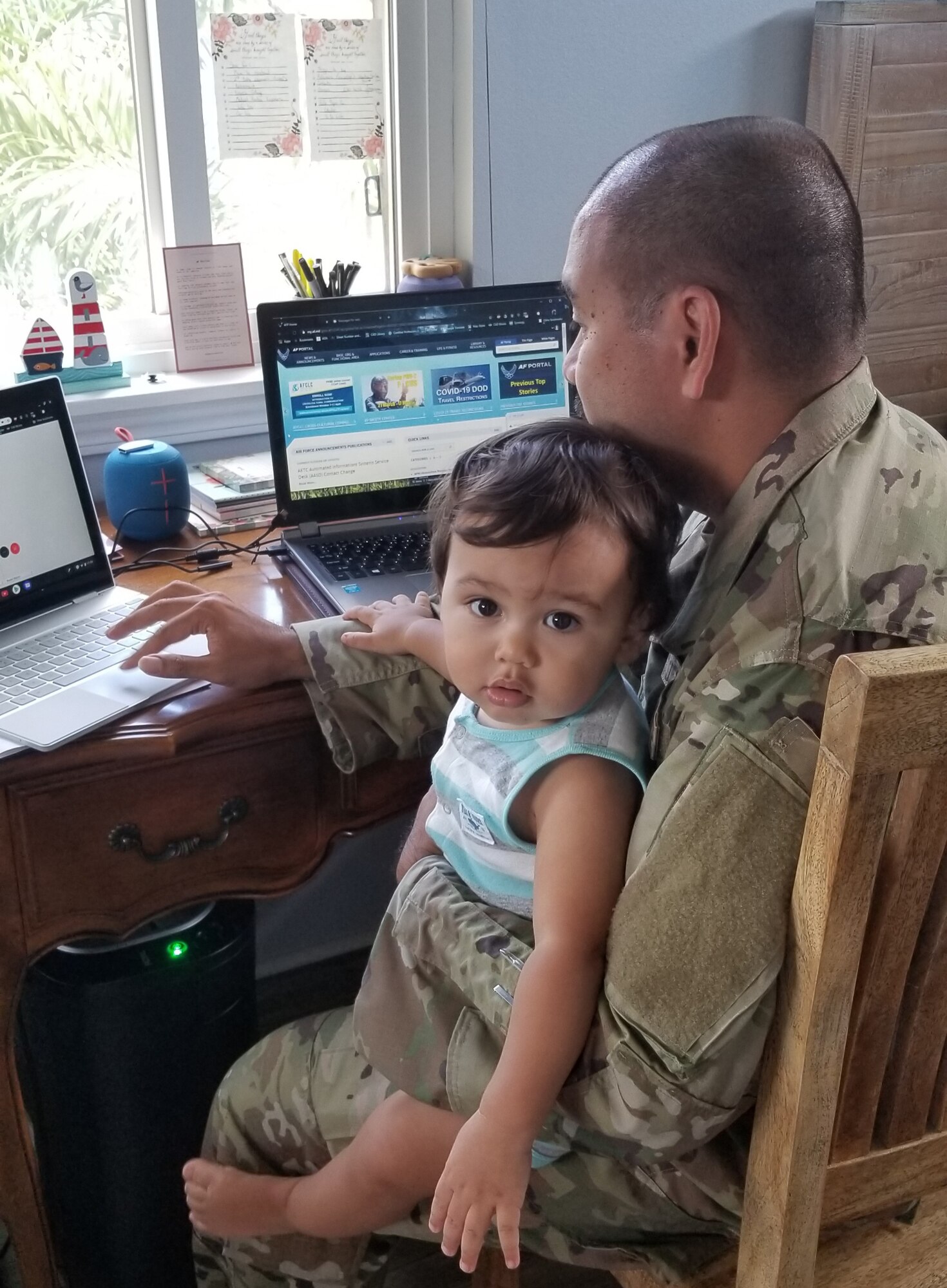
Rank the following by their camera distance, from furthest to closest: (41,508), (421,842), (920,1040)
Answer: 1. (41,508)
2. (421,842)
3. (920,1040)

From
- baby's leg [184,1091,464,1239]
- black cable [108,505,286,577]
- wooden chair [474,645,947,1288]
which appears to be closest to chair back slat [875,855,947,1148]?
wooden chair [474,645,947,1288]

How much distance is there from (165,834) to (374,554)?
18.2 inches

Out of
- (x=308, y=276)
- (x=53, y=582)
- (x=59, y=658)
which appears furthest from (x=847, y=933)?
(x=308, y=276)

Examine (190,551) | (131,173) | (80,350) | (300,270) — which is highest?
(131,173)

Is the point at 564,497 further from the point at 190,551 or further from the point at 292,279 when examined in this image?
the point at 292,279

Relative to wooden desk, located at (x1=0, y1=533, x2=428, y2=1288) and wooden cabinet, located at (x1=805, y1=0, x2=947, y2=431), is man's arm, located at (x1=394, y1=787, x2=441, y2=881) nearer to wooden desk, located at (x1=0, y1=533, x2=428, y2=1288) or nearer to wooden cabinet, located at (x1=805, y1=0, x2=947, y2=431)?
wooden desk, located at (x1=0, y1=533, x2=428, y2=1288)

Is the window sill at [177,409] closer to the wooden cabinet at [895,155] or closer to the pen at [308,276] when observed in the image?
the pen at [308,276]

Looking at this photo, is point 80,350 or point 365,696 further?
point 80,350

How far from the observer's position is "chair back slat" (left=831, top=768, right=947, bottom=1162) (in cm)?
76

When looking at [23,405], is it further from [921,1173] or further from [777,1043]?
[921,1173]

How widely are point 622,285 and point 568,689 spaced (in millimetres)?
314

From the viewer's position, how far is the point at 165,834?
1185mm

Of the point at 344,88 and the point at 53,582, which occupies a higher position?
the point at 344,88

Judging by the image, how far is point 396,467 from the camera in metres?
1.57
